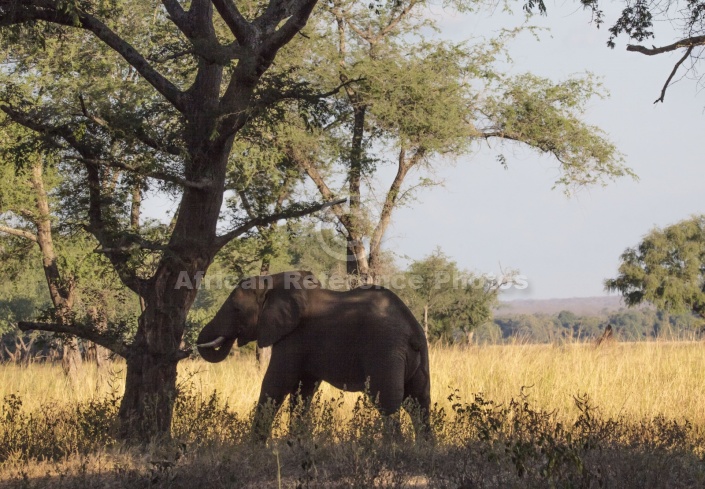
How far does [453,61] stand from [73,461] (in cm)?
1880

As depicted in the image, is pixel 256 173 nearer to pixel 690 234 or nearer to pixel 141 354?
pixel 141 354

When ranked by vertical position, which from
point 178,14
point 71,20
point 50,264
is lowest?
point 50,264

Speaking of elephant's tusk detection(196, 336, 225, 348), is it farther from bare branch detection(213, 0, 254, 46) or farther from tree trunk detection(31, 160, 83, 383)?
tree trunk detection(31, 160, 83, 383)

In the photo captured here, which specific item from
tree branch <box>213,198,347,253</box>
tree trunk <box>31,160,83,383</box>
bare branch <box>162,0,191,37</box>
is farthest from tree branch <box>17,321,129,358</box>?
tree trunk <box>31,160,83,383</box>

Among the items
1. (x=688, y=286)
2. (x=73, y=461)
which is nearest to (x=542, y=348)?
(x=73, y=461)

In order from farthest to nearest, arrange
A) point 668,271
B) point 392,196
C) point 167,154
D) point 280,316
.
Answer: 1. point 668,271
2. point 392,196
3. point 167,154
4. point 280,316

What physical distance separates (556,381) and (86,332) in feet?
26.6

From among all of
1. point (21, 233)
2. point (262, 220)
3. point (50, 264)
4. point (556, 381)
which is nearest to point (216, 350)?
point (262, 220)

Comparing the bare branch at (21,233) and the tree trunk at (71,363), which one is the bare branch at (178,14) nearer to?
the tree trunk at (71,363)

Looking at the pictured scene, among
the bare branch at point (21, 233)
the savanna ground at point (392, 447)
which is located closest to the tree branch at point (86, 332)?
the savanna ground at point (392, 447)

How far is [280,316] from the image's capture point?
1067 centimetres

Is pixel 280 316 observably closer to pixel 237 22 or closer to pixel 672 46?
pixel 237 22

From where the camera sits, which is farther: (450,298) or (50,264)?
(450,298)

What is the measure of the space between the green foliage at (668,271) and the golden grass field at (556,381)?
133 feet
